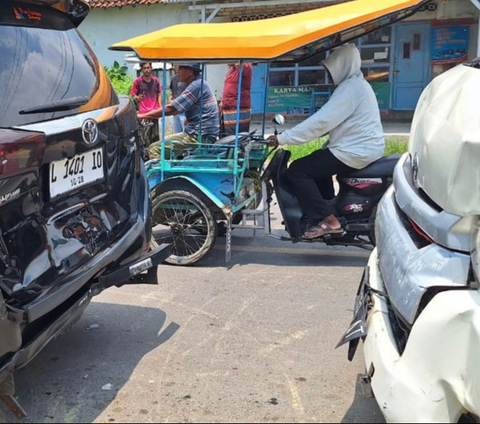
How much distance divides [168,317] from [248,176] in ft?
5.99

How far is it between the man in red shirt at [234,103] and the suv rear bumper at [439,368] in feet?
15.0

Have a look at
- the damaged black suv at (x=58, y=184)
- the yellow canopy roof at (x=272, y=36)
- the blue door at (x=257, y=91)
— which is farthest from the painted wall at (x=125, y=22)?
the damaged black suv at (x=58, y=184)

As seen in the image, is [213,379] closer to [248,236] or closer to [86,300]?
[86,300]

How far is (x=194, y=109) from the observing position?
19.3 ft

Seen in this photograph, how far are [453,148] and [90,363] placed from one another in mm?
2375

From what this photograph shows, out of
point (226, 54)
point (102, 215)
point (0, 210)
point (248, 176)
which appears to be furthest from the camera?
point (248, 176)

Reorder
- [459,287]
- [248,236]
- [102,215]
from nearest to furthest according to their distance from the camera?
[459,287]
[102,215]
[248,236]

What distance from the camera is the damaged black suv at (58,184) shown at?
8.02ft

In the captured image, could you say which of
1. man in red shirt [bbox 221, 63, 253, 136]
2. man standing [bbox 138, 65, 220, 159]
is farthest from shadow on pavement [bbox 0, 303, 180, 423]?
man in red shirt [bbox 221, 63, 253, 136]

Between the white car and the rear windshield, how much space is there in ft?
5.66

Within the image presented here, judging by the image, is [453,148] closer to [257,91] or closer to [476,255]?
[476,255]

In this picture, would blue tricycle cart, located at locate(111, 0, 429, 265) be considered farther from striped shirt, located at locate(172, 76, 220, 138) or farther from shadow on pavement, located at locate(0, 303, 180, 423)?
shadow on pavement, located at locate(0, 303, 180, 423)

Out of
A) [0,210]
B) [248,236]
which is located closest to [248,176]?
[248,236]

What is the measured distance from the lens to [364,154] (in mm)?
4844
